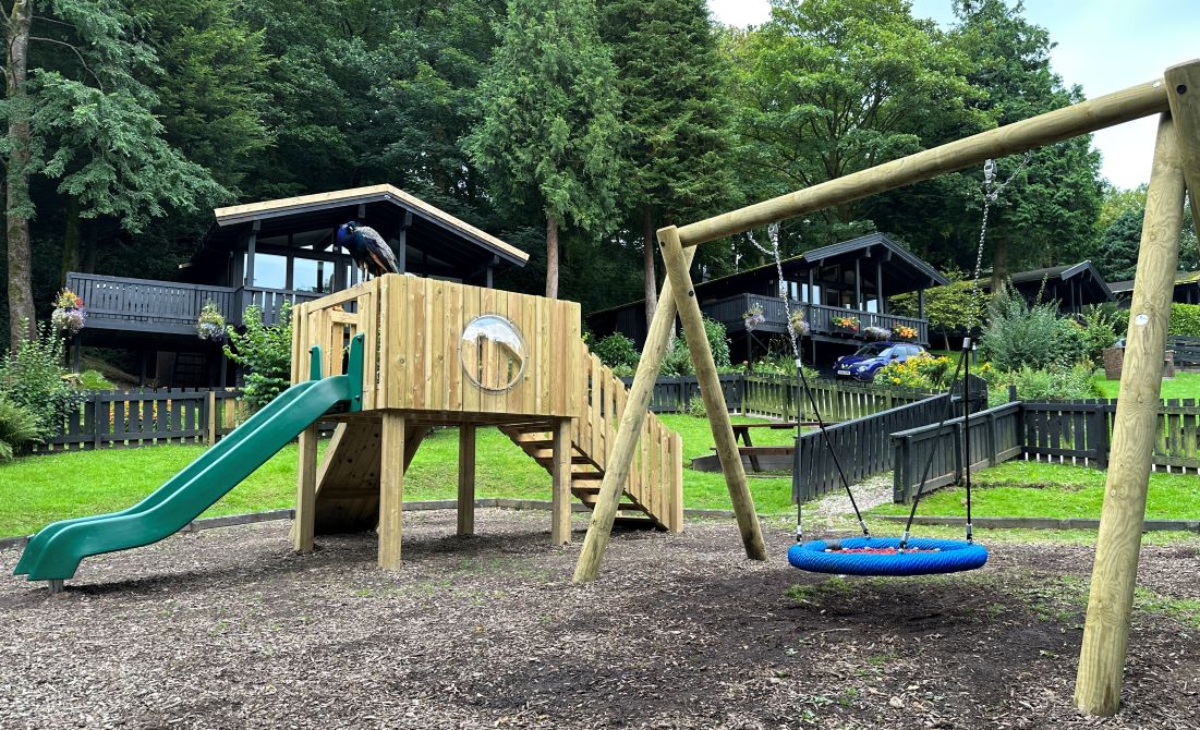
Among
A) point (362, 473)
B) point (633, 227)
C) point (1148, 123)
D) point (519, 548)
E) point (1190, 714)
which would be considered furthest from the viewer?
point (633, 227)

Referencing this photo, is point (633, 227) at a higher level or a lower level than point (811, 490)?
higher

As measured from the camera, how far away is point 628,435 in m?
6.66

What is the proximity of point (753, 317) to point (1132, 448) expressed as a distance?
82.7 feet

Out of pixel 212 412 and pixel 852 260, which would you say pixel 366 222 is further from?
pixel 852 260

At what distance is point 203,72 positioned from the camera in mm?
31281

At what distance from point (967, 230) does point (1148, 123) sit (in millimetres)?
43718

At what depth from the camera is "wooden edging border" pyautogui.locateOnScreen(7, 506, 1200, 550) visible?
973 cm

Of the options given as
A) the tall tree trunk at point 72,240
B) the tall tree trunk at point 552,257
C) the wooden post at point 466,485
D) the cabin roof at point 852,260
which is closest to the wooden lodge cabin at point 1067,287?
the cabin roof at point 852,260

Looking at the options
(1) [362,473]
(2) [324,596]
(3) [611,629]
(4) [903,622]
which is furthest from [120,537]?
(4) [903,622]

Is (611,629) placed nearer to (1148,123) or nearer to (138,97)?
(1148,123)

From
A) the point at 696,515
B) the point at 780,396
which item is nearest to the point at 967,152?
the point at 696,515

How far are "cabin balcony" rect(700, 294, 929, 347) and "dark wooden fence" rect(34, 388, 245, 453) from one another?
18.7 meters

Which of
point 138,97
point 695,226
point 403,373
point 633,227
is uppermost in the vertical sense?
point 138,97

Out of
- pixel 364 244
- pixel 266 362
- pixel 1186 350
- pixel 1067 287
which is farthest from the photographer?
pixel 1067 287
